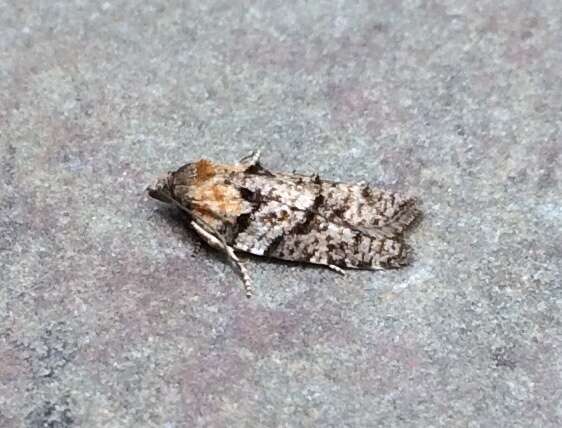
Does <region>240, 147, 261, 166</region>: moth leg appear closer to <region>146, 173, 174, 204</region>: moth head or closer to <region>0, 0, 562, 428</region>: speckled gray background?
<region>0, 0, 562, 428</region>: speckled gray background

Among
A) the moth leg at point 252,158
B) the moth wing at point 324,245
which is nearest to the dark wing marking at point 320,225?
the moth wing at point 324,245

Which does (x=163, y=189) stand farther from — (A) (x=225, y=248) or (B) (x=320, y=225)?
(B) (x=320, y=225)

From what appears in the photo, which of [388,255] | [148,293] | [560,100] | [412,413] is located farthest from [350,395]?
[560,100]

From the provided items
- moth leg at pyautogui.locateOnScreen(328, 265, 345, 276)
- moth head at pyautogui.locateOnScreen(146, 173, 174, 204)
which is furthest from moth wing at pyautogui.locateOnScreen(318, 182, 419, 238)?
moth head at pyautogui.locateOnScreen(146, 173, 174, 204)

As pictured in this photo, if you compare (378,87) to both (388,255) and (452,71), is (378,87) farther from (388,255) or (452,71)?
(388,255)

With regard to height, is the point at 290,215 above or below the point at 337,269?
above

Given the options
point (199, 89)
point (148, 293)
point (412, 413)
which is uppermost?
point (199, 89)

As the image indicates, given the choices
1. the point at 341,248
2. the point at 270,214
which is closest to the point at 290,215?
the point at 270,214
